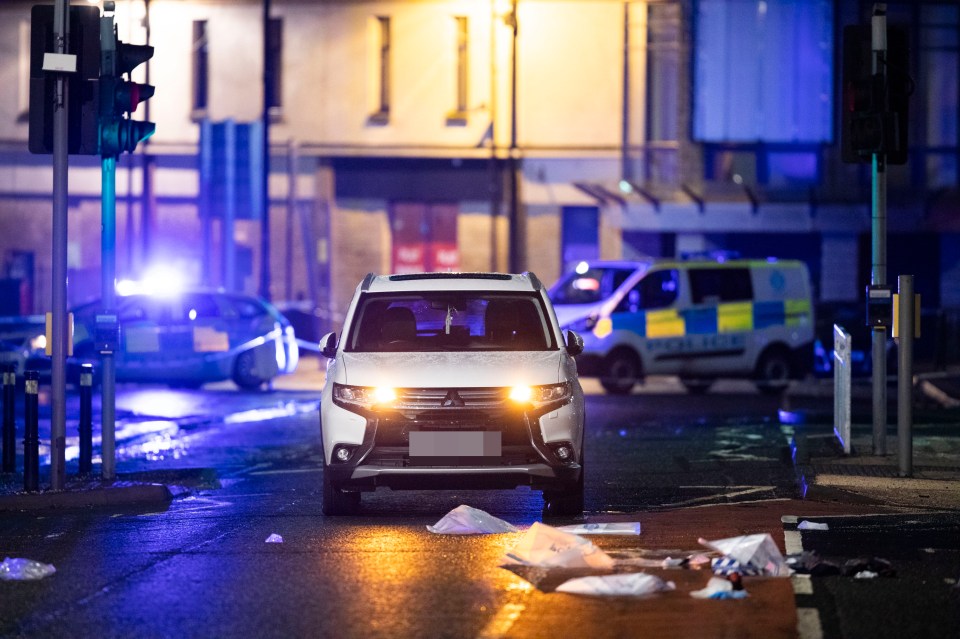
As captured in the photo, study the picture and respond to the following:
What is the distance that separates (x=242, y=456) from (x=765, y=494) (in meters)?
5.55

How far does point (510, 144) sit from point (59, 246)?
26.2 m

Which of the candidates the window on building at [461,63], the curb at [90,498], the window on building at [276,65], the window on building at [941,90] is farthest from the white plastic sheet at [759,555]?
the window on building at [276,65]

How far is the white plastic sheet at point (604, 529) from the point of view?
10.0m

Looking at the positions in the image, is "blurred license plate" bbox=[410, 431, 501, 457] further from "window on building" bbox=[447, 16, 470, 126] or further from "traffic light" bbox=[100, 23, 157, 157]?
"window on building" bbox=[447, 16, 470, 126]

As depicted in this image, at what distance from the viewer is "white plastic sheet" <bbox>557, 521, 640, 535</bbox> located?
395 inches

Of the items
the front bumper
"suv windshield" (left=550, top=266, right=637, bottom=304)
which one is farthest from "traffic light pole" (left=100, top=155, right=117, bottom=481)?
"suv windshield" (left=550, top=266, right=637, bottom=304)

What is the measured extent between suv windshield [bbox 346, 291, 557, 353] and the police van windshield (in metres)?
11.6

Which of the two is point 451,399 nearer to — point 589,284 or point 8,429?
point 8,429

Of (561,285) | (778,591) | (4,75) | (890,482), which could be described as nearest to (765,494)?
(890,482)

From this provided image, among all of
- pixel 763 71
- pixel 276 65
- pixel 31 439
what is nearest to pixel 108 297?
pixel 31 439

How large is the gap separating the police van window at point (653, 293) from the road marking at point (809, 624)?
15.1 meters

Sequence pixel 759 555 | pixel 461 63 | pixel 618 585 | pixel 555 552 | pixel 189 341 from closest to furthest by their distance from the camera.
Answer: pixel 618 585, pixel 759 555, pixel 555 552, pixel 189 341, pixel 461 63

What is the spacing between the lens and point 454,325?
11.7 meters

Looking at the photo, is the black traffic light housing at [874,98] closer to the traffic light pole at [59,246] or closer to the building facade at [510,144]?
the traffic light pole at [59,246]
